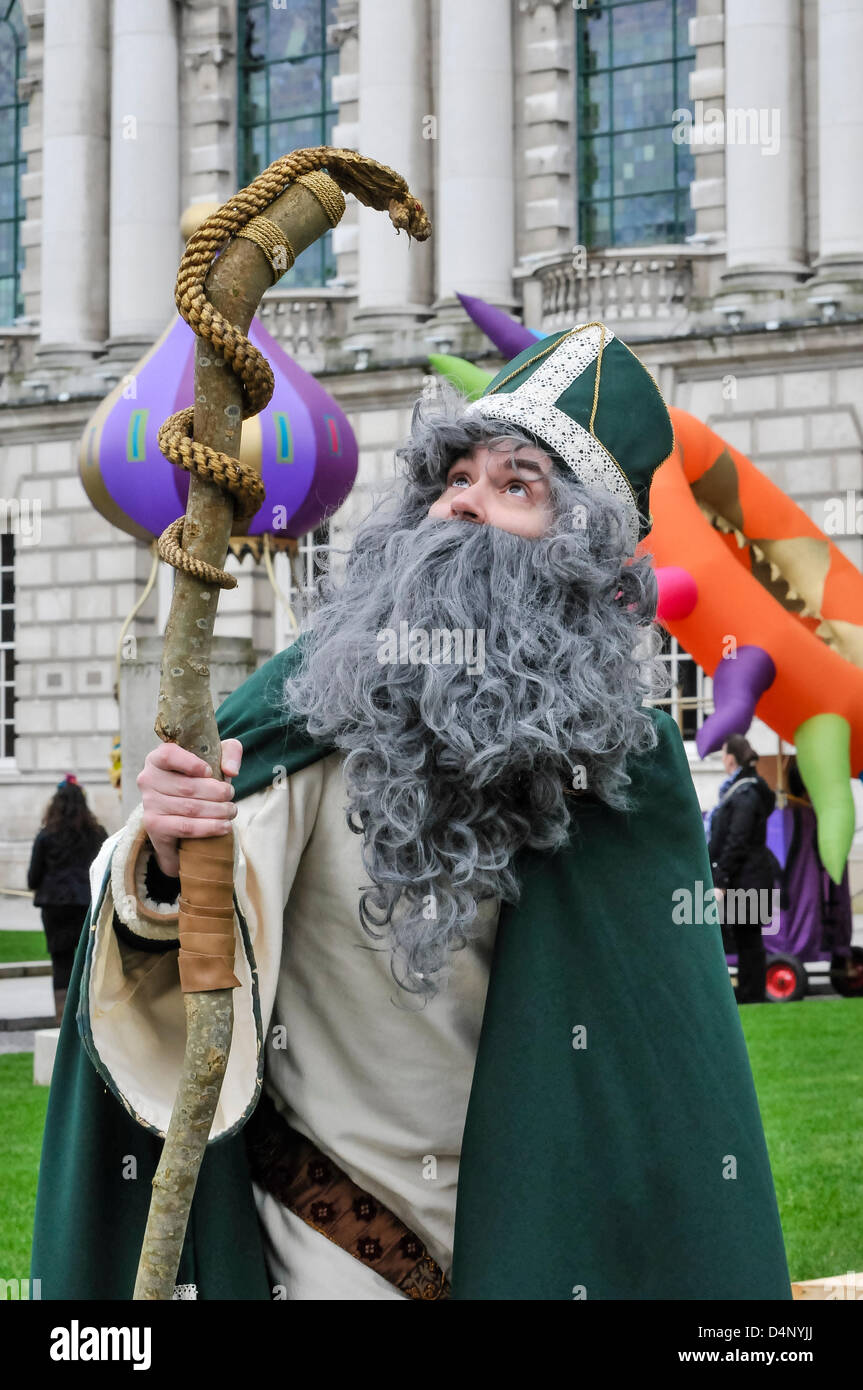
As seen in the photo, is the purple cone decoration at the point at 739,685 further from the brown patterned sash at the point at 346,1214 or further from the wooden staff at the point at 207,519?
the wooden staff at the point at 207,519

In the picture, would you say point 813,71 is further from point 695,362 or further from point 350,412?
point 350,412

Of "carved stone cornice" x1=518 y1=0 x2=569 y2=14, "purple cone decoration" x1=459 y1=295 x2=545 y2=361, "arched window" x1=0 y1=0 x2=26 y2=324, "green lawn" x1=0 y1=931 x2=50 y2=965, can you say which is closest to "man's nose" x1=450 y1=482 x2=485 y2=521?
"purple cone decoration" x1=459 y1=295 x2=545 y2=361

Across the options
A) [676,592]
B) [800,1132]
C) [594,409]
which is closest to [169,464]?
[676,592]

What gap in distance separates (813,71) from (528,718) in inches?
807

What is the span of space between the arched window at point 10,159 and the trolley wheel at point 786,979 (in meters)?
18.7

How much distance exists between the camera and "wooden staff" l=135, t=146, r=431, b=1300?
8.07 feet

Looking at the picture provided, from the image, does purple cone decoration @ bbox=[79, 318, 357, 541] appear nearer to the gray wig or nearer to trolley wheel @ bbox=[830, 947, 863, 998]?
the gray wig

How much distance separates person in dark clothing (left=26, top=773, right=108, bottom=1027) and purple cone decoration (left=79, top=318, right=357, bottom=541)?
375 cm

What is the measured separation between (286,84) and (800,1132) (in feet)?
69.1

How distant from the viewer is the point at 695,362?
2169 cm

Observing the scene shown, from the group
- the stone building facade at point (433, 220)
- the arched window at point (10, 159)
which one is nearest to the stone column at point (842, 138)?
the stone building facade at point (433, 220)

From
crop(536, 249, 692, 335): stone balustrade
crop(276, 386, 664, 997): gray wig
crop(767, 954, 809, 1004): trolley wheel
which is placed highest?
crop(536, 249, 692, 335): stone balustrade

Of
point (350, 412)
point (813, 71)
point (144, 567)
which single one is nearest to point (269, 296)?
point (350, 412)
